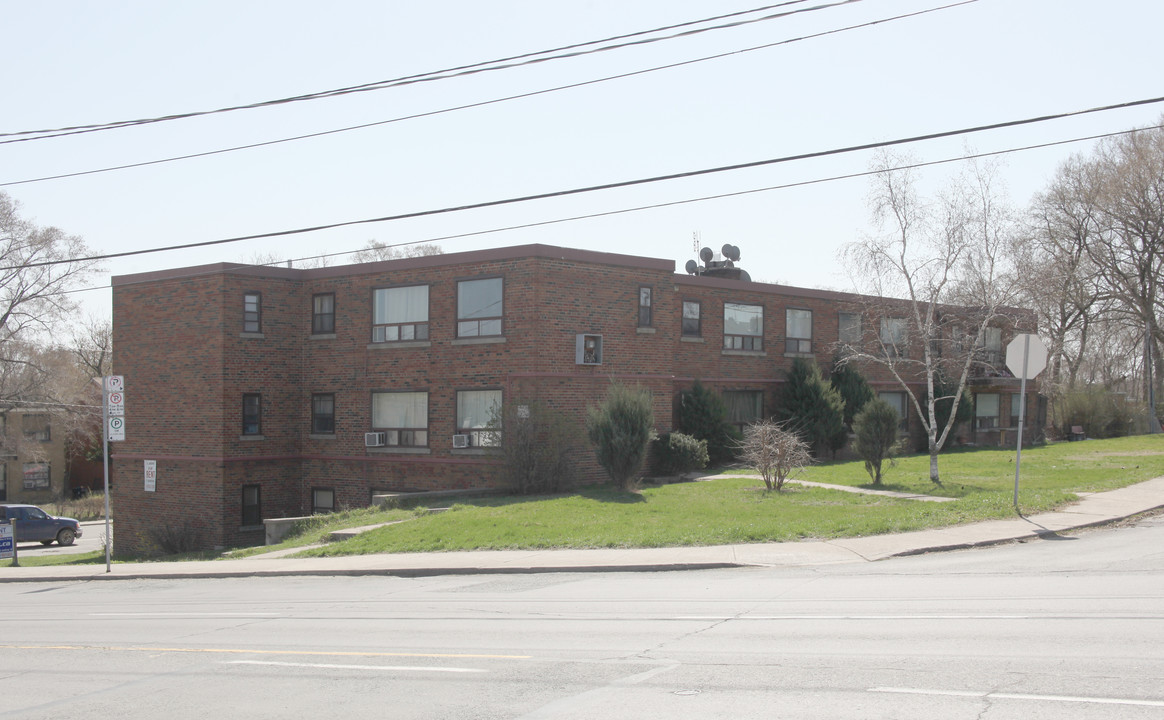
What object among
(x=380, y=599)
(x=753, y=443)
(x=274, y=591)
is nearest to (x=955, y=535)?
(x=753, y=443)

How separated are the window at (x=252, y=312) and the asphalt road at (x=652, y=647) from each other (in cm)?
1421

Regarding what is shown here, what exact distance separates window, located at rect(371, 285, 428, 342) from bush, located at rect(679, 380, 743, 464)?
7.95 m

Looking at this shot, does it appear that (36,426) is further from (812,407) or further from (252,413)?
(812,407)

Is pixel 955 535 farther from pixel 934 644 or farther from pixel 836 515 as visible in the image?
pixel 934 644

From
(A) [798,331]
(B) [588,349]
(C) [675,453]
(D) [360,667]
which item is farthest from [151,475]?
(D) [360,667]

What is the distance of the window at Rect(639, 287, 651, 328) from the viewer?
25.8 m

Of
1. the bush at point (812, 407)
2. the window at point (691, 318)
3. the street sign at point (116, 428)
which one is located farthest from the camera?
the bush at point (812, 407)

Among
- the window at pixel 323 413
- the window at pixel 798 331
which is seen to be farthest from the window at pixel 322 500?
the window at pixel 798 331

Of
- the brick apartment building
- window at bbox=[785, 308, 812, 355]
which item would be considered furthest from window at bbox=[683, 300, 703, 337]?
window at bbox=[785, 308, 812, 355]

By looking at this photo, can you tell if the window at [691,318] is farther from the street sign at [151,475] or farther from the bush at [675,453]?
the street sign at [151,475]

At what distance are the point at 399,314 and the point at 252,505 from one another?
708cm

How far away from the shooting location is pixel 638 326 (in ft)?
84.6

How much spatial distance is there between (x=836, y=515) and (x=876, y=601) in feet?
22.9

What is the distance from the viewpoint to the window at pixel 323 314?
1096 inches
